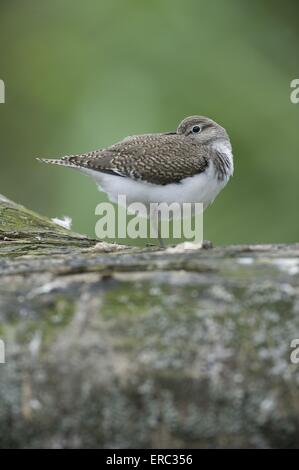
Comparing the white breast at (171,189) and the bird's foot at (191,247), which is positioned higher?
the white breast at (171,189)

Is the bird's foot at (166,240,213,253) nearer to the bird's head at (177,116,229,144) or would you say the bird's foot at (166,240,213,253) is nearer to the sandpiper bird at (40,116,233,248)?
the sandpiper bird at (40,116,233,248)

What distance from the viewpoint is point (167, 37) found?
9.23m

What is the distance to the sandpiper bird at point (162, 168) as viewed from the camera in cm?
595

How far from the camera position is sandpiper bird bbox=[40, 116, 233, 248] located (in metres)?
5.95

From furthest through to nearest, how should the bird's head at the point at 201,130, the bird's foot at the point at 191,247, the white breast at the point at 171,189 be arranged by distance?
the bird's head at the point at 201,130 → the white breast at the point at 171,189 → the bird's foot at the point at 191,247

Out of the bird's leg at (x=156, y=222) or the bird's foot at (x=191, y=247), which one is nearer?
the bird's foot at (x=191, y=247)

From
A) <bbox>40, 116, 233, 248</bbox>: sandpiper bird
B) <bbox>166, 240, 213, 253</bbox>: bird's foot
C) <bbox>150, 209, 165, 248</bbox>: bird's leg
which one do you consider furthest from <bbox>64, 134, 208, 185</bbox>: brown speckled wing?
<bbox>166, 240, 213, 253</bbox>: bird's foot

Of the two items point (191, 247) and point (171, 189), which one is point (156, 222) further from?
point (191, 247)

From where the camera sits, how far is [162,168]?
5.99m

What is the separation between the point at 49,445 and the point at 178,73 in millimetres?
6619

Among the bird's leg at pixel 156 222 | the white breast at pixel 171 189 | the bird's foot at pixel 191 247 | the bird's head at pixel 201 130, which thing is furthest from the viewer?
the bird's head at pixel 201 130

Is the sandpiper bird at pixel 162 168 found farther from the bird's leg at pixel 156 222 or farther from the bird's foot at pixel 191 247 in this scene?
the bird's foot at pixel 191 247

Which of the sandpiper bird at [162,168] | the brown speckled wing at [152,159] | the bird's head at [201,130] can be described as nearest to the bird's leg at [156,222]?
the sandpiper bird at [162,168]

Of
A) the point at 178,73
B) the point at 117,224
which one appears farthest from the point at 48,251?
Answer: the point at 178,73
